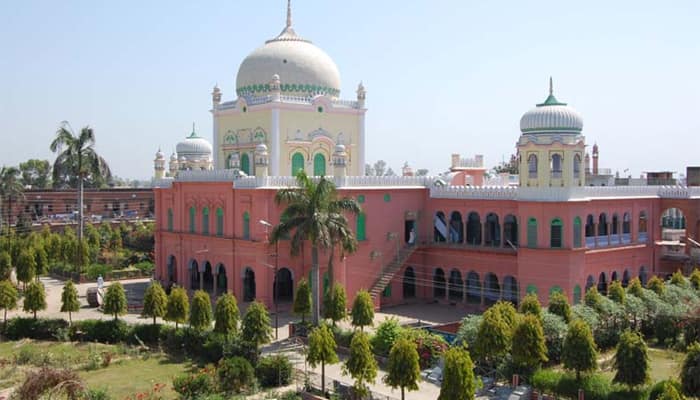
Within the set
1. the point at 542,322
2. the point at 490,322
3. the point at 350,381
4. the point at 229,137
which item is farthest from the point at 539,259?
the point at 229,137

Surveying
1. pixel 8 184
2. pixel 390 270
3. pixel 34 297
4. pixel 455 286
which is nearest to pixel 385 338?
pixel 390 270

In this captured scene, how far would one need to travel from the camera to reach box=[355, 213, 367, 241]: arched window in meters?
31.3

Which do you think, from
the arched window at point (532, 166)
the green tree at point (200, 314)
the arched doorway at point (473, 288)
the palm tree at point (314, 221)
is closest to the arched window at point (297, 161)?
the palm tree at point (314, 221)

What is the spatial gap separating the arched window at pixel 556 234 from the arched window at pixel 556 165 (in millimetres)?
2279

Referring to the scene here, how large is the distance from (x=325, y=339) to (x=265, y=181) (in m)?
11.2

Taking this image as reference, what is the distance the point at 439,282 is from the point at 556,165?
7.53 m

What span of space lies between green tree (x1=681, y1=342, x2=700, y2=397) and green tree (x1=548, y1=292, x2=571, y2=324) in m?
6.43

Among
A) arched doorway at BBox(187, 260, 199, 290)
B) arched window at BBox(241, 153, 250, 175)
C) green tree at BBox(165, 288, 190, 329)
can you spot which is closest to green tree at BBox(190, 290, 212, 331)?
green tree at BBox(165, 288, 190, 329)

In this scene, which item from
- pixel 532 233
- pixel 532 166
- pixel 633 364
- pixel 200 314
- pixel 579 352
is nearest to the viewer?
pixel 633 364

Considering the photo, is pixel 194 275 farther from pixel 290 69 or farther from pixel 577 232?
pixel 577 232

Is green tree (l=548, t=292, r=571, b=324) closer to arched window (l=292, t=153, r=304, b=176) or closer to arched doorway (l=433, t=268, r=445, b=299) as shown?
arched doorway (l=433, t=268, r=445, b=299)

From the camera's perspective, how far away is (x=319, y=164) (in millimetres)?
35781

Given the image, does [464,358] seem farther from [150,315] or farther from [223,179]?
[223,179]

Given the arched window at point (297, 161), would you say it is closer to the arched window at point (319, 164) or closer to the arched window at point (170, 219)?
the arched window at point (319, 164)
